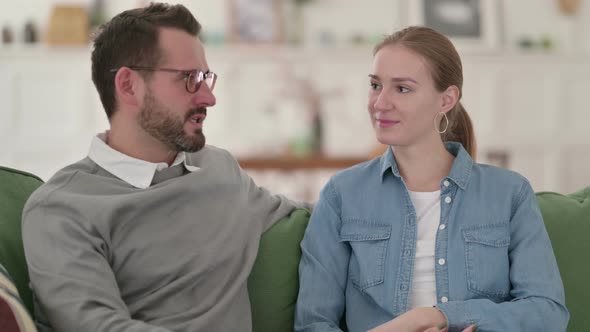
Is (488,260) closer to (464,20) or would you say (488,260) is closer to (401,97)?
(401,97)

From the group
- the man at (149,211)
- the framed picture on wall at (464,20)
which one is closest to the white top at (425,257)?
the man at (149,211)

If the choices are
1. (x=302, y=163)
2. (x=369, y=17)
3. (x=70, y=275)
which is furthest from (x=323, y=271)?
(x=369, y=17)

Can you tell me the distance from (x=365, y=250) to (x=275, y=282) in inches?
9.5

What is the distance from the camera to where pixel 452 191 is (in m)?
2.00

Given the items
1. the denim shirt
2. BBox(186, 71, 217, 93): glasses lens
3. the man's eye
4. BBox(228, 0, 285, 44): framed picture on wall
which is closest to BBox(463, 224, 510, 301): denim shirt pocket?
the denim shirt

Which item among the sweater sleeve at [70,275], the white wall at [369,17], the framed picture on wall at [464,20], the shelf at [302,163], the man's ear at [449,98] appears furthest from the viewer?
the framed picture on wall at [464,20]

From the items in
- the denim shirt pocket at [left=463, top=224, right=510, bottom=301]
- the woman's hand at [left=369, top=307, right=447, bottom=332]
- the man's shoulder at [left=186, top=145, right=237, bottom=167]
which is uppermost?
the man's shoulder at [left=186, top=145, right=237, bottom=167]

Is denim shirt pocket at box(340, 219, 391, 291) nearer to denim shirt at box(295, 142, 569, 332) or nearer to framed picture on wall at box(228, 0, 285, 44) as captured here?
denim shirt at box(295, 142, 569, 332)

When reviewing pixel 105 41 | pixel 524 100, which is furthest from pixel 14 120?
pixel 105 41

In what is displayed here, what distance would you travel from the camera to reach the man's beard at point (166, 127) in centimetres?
193

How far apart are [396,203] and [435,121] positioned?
0.78 ft

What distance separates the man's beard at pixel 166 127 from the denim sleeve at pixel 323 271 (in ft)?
1.17

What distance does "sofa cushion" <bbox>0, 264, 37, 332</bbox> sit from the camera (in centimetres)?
149

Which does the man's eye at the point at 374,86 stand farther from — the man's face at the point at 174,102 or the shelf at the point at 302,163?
the shelf at the point at 302,163
